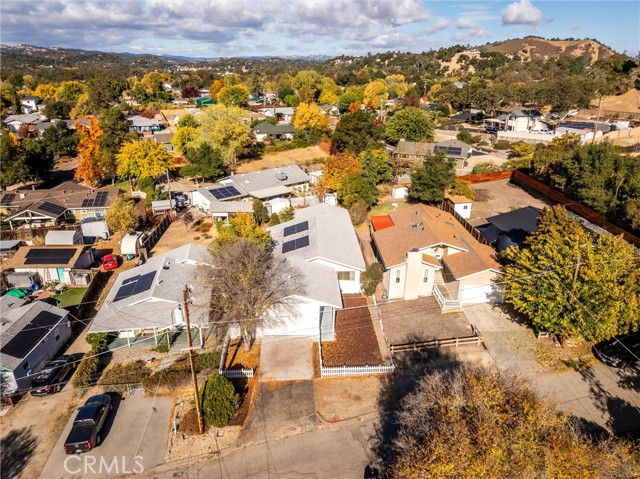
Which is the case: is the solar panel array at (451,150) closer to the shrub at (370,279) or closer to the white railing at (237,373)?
the shrub at (370,279)

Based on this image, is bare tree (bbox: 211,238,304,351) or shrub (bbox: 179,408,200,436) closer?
shrub (bbox: 179,408,200,436)

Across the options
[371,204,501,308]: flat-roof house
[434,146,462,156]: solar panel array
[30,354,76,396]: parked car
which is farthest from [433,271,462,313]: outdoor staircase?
[434,146,462,156]: solar panel array

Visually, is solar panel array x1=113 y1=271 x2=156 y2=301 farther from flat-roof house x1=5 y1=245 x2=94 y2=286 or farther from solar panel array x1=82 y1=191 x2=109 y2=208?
solar panel array x1=82 y1=191 x2=109 y2=208

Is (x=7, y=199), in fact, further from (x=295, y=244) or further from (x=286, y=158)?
(x=286, y=158)

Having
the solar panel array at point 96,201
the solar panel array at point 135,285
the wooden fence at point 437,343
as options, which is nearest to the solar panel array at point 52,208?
the solar panel array at point 96,201

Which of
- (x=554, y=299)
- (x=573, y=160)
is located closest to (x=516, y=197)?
(x=573, y=160)
